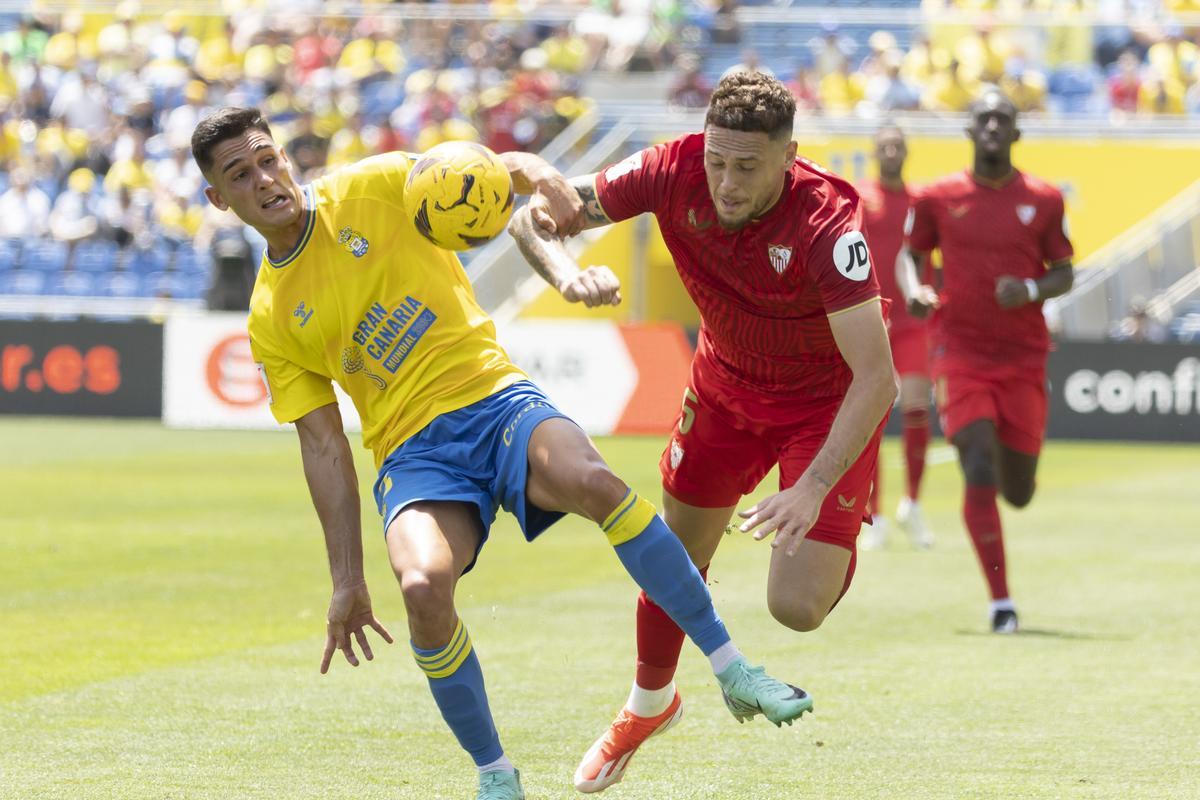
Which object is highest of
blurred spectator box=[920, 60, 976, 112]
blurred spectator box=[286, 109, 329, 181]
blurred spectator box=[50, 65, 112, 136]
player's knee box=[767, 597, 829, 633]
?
player's knee box=[767, 597, 829, 633]

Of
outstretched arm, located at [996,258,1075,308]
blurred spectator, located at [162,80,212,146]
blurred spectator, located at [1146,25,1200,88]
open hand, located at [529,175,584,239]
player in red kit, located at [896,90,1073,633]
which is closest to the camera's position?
open hand, located at [529,175,584,239]

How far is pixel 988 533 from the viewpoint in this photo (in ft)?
31.9

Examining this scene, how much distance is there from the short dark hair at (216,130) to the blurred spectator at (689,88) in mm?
20116

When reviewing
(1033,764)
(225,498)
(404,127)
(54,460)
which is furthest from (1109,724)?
(404,127)

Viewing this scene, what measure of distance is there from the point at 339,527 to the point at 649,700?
51.9 inches

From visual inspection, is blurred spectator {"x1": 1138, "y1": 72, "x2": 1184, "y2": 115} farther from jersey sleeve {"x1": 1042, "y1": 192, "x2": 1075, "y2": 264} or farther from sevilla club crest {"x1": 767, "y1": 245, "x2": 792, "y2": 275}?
sevilla club crest {"x1": 767, "y1": 245, "x2": 792, "y2": 275}

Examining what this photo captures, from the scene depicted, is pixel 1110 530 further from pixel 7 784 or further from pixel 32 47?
pixel 32 47

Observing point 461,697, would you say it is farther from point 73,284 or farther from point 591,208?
point 73,284

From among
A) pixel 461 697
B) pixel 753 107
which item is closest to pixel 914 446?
pixel 753 107

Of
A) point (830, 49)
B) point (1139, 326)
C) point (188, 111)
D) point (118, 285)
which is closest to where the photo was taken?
point (1139, 326)

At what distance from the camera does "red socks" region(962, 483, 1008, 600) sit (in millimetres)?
9609

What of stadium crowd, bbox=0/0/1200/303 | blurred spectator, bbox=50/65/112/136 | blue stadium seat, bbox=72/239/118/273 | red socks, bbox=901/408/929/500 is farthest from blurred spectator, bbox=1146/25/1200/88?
blurred spectator, bbox=50/65/112/136

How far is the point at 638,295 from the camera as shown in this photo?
26047mm

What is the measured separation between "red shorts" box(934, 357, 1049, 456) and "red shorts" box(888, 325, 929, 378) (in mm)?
3767
